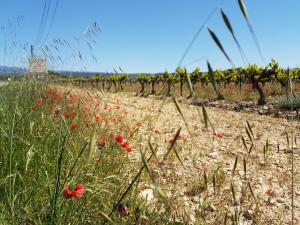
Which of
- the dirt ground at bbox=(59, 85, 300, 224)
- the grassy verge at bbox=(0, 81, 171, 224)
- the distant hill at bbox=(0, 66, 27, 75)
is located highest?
the distant hill at bbox=(0, 66, 27, 75)

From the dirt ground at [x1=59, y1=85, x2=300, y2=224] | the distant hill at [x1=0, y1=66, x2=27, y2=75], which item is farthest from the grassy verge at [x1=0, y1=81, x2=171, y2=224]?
the distant hill at [x1=0, y1=66, x2=27, y2=75]

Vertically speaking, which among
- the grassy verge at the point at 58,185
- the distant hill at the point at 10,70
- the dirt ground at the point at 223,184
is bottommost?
the dirt ground at the point at 223,184

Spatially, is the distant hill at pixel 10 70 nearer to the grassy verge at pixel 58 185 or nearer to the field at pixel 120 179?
the field at pixel 120 179

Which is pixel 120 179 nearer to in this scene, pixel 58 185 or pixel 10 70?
pixel 58 185

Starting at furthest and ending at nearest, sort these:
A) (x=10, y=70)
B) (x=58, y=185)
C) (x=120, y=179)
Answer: (x=10, y=70)
(x=120, y=179)
(x=58, y=185)

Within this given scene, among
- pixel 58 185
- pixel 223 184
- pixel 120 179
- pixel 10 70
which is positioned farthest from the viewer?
pixel 10 70

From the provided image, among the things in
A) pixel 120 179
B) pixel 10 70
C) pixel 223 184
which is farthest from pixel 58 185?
pixel 10 70

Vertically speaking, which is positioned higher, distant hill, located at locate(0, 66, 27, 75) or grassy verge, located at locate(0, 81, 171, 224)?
distant hill, located at locate(0, 66, 27, 75)

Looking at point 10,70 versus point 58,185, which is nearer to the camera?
point 58,185

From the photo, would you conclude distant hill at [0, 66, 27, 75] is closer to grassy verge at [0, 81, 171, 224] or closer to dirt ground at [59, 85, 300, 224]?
dirt ground at [59, 85, 300, 224]

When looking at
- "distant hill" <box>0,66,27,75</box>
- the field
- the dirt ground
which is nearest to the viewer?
the field

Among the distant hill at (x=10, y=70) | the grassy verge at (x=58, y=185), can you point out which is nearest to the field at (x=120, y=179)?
the grassy verge at (x=58, y=185)

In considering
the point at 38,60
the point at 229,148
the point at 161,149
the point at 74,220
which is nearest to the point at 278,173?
the point at 229,148

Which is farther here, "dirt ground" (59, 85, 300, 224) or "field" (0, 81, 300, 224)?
"dirt ground" (59, 85, 300, 224)
